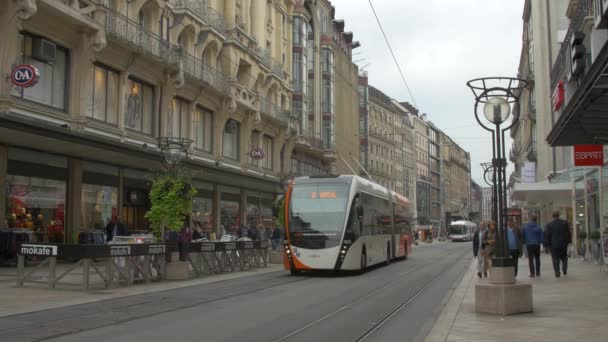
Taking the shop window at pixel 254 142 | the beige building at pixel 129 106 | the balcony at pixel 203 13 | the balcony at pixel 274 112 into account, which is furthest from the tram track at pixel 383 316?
the balcony at pixel 274 112

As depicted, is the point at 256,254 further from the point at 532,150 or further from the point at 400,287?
the point at 532,150

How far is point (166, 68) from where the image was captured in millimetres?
32312

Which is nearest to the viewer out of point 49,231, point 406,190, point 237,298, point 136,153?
point 237,298

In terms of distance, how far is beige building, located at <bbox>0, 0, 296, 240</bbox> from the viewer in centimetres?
2366

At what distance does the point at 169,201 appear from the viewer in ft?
68.4

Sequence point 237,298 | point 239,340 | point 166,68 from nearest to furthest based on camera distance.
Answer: point 239,340
point 237,298
point 166,68

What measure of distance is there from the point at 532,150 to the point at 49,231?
153 ft

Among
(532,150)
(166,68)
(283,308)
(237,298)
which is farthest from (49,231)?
(532,150)

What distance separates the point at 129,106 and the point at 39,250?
1481 centimetres

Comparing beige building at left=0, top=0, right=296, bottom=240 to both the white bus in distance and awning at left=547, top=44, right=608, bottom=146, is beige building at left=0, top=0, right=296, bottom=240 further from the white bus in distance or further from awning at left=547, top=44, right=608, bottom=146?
the white bus in distance

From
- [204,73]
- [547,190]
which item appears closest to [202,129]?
[204,73]

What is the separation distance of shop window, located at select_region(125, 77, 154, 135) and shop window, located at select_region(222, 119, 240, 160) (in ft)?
29.0

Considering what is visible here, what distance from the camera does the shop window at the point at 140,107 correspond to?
99.9ft

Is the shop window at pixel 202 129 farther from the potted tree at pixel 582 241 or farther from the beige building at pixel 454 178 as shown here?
the beige building at pixel 454 178
